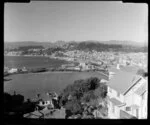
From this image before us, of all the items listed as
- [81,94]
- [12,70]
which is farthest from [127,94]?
[12,70]

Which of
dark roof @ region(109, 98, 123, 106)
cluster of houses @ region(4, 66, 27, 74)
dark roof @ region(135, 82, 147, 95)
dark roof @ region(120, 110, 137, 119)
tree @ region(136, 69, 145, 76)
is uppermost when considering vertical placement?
cluster of houses @ region(4, 66, 27, 74)

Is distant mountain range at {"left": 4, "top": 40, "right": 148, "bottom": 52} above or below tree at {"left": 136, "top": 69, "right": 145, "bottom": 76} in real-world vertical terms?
above

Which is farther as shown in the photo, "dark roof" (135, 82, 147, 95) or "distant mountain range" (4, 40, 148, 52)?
"distant mountain range" (4, 40, 148, 52)

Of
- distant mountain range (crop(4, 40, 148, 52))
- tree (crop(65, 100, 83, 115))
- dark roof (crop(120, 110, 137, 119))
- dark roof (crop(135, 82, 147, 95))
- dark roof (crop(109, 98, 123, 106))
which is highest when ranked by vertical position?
distant mountain range (crop(4, 40, 148, 52))

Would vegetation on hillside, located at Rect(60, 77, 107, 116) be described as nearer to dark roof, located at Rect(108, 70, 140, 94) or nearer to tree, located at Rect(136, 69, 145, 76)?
dark roof, located at Rect(108, 70, 140, 94)

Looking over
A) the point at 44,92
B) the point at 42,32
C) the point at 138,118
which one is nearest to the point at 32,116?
the point at 44,92

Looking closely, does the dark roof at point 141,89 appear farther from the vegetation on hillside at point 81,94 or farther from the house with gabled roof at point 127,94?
the vegetation on hillside at point 81,94

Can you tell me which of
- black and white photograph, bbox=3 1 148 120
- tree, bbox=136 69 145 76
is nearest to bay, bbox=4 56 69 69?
black and white photograph, bbox=3 1 148 120

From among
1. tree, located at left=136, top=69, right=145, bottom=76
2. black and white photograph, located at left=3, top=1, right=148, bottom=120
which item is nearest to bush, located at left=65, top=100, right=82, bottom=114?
black and white photograph, located at left=3, top=1, right=148, bottom=120

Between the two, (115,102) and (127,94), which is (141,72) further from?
(115,102)

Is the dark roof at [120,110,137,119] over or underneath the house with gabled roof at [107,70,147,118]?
→ underneath

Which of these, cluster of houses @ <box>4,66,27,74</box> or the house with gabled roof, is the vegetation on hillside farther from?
cluster of houses @ <box>4,66,27,74</box>
